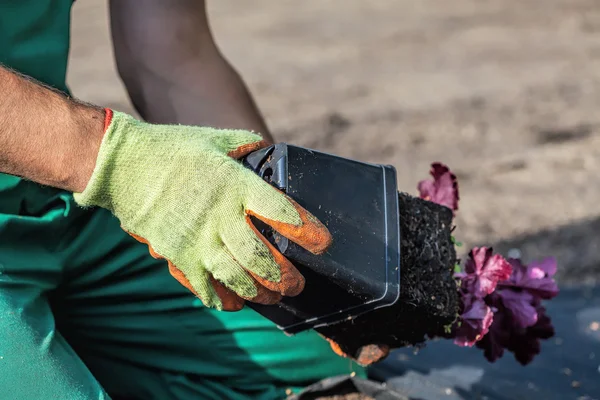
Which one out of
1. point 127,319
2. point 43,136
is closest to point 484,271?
point 127,319

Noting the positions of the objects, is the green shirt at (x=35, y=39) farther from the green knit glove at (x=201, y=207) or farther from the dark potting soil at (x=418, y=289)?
the dark potting soil at (x=418, y=289)

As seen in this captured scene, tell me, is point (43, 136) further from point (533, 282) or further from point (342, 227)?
point (533, 282)

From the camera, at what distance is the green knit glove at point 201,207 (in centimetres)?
139

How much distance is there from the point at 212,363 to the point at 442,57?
4.68 m

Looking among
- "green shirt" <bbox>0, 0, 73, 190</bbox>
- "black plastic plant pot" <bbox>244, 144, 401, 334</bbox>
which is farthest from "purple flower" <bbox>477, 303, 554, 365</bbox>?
"green shirt" <bbox>0, 0, 73, 190</bbox>

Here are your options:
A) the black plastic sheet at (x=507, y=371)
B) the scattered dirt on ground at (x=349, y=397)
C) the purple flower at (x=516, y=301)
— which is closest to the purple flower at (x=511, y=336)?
the purple flower at (x=516, y=301)

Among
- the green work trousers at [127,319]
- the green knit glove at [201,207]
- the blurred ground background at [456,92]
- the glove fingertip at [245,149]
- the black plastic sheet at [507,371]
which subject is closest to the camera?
the green knit glove at [201,207]

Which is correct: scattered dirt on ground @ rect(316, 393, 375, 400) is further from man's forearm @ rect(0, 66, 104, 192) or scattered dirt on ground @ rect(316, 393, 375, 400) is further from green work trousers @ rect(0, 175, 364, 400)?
man's forearm @ rect(0, 66, 104, 192)

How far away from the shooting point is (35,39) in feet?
5.92

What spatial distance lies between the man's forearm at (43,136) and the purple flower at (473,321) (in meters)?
0.92

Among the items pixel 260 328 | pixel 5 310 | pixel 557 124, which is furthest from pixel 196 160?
pixel 557 124

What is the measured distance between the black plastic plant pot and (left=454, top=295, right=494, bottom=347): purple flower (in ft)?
1.02

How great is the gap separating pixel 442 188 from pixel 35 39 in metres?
1.08

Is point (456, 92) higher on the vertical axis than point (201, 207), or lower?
higher
